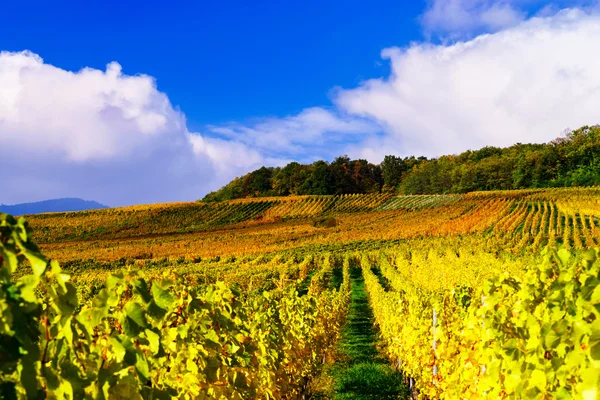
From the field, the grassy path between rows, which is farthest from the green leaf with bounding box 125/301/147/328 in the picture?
the grassy path between rows

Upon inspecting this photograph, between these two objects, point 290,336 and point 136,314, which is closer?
point 136,314

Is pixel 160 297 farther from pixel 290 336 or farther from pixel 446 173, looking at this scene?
pixel 446 173

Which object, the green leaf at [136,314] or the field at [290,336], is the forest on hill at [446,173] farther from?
the green leaf at [136,314]

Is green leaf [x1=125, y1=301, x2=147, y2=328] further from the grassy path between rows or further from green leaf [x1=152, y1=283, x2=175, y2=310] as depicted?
the grassy path between rows

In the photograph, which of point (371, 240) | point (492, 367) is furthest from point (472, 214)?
point (492, 367)

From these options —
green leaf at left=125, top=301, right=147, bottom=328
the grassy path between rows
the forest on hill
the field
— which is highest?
the forest on hill

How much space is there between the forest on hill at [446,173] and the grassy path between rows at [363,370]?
78.0 meters

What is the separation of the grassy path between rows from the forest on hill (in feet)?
256

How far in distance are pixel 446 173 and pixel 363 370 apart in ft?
327

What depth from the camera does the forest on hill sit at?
91.1 metres

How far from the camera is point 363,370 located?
10.9 m

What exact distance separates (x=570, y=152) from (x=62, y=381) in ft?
344

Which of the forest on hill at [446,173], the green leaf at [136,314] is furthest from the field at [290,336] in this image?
the forest on hill at [446,173]

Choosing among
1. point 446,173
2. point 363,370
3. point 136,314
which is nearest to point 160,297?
point 136,314
